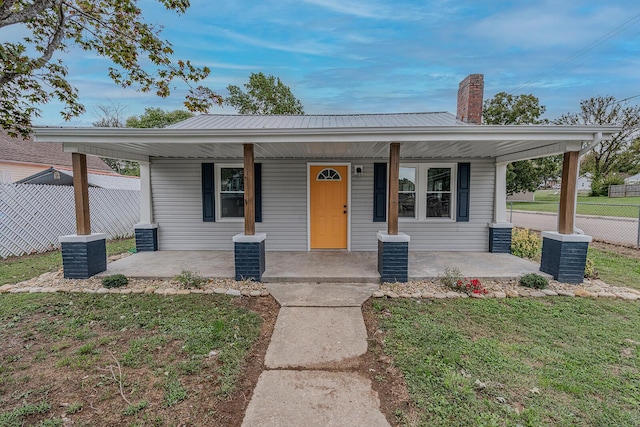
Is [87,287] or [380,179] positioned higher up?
[380,179]

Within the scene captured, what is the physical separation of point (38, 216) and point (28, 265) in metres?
2.04

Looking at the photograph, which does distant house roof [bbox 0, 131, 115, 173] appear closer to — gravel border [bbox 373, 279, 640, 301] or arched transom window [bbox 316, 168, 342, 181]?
arched transom window [bbox 316, 168, 342, 181]

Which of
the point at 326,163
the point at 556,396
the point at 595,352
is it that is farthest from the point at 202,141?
the point at 595,352

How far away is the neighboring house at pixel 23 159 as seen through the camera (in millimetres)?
Answer: 11969

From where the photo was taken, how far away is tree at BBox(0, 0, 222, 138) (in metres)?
2.97

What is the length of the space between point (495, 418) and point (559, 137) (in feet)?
13.8

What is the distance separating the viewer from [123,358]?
2.64 metres

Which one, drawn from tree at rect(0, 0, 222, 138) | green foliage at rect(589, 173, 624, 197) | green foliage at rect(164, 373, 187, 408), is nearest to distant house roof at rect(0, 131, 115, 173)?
tree at rect(0, 0, 222, 138)

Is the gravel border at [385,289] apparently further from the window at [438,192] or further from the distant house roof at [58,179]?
the distant house roof at [58,179]

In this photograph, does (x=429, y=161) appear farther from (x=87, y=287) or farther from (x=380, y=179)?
(x=87, y=287)

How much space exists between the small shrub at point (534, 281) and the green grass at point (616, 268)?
1.30 m

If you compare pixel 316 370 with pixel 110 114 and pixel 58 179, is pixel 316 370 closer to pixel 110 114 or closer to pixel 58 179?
→ pixel 58 179

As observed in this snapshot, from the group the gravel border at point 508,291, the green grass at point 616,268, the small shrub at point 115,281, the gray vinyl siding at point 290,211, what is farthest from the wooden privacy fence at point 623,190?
the small shrub at point 115,281

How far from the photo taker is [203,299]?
4059 mm
